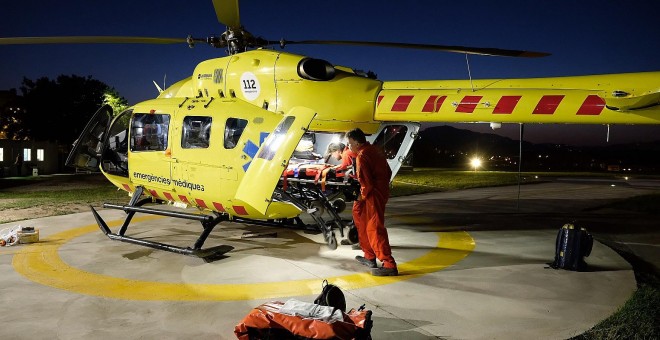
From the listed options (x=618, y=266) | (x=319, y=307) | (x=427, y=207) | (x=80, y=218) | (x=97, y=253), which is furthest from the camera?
(x=427, y=207)

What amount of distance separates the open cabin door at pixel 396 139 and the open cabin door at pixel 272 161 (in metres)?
2.97

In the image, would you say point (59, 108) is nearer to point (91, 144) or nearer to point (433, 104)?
point (91, 144)

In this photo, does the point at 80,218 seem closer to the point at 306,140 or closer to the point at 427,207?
the point at 306,140

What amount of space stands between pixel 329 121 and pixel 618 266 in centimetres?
462

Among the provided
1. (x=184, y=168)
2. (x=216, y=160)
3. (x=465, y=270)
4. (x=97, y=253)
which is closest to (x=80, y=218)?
(x=97, y=253)

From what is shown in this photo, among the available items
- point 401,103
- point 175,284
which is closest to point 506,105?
point 401,103

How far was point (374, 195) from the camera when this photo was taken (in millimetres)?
5676

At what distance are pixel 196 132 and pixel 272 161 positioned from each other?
194 cm

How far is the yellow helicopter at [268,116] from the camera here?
235 inches

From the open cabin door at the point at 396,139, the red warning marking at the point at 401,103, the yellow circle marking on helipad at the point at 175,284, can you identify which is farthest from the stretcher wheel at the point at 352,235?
the red warning marking at the point at 401,103

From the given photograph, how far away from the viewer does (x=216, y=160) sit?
21.0 feet

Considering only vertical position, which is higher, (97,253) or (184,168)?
(184,168)

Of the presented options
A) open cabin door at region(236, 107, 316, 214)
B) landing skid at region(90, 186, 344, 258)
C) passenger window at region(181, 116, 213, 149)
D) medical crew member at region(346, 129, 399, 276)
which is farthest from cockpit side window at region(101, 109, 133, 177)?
medical crew member at region(346, 129, 399, 276)

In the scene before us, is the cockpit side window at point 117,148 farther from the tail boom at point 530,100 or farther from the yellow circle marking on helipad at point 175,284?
the tail boom at point 530,100
